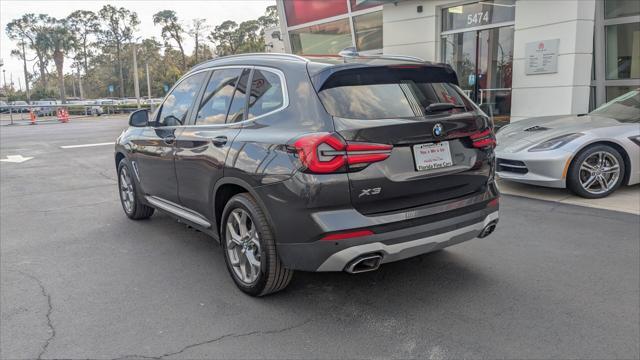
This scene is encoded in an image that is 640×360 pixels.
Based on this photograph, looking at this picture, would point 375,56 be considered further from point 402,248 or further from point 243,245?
point 243,245

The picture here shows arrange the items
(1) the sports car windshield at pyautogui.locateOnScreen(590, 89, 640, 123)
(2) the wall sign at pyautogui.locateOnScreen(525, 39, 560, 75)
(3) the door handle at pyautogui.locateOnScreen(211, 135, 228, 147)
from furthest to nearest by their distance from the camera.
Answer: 1. (2) the wall sign at pyautogui.locateOnScreen(525, 39, 560, 75)
2. (1) the sports car windshield at pyautogui.locateOnScreen(590, 89, 640, 123)
3. (3) the door handle at pyautogui.locateOnScreen(211, 135, 228, 147)

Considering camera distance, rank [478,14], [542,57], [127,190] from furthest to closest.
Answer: [478,14] < [542,57] < [127,190]

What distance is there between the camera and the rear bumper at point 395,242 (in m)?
3.10

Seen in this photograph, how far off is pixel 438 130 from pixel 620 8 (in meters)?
10.1

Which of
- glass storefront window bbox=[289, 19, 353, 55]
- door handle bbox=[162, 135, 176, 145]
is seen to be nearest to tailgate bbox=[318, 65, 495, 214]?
door handle bbox=[162, 135, 176, 145]

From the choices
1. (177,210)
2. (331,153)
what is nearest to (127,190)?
(177,210)

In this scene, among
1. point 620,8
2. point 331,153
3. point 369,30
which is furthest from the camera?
point 369,30

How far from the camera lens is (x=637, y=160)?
649 centimetres

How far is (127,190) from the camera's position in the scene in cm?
605

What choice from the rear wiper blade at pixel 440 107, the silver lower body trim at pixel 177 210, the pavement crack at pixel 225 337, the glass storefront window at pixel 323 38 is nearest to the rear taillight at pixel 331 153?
the rear wiper blade at pixel 440 107

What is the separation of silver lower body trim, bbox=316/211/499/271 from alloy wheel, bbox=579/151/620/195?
359 cm

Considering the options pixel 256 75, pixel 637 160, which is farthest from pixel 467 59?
pixel 256 75

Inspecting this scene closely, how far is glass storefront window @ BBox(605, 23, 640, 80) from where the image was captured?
1092 centimetres

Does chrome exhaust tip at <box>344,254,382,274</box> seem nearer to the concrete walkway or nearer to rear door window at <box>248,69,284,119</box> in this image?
rear door window at <box>248,69,284,119</box>
